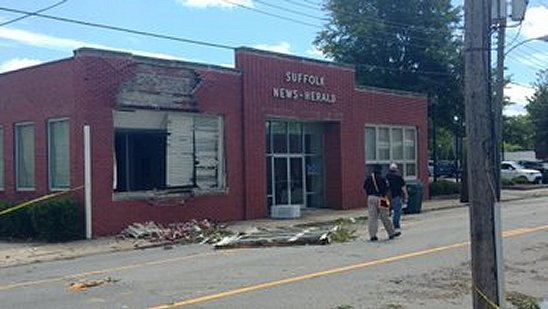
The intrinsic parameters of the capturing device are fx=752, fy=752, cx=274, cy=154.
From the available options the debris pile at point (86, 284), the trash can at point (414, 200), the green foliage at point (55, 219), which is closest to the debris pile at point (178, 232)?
the green foliage at point (55, 219)

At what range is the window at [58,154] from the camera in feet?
67.7

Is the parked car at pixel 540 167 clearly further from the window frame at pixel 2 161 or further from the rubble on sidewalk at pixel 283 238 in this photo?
the window frame at pixel 2 161

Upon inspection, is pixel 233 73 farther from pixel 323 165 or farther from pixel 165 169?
pixel 323 165

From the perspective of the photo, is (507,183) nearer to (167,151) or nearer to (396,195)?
(167,151)

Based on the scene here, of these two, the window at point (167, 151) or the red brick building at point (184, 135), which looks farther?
the window at point (167, 151)

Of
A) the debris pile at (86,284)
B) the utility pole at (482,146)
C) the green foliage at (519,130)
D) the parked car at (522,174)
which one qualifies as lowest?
the debris pile at (86,284)

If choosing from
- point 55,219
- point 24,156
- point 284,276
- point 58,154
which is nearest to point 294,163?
point 58,154

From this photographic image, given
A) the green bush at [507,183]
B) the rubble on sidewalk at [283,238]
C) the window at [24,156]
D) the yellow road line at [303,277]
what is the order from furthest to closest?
1. the green bush at [507,183]
2. the window at [24,156]
3. the rubble on sidewalk at [283,238]
4. the yellow road line at [303,277]

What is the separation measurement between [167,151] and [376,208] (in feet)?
24.6

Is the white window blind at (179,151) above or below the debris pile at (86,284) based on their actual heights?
above

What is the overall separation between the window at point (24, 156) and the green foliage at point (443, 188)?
19.7 meters

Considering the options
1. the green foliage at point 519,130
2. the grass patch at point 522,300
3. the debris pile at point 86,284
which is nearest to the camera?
the grass patch at point 522,300

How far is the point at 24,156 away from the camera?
22.4 m

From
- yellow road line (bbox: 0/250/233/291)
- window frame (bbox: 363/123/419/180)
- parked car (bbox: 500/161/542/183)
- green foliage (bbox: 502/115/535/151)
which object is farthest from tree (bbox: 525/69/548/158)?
yellow road line (bbox: 0/250/233/291)
